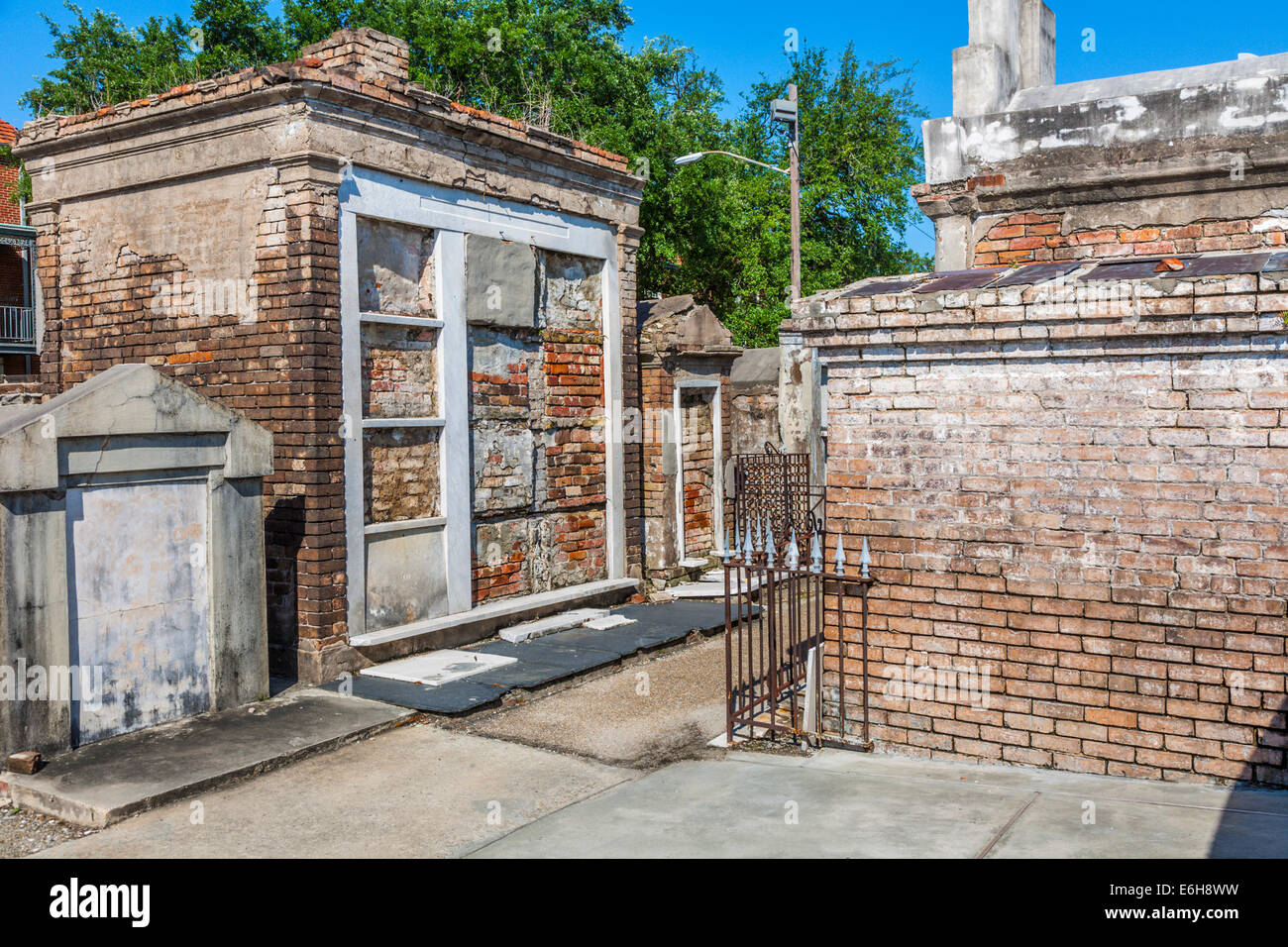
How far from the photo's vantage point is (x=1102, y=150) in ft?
24.5

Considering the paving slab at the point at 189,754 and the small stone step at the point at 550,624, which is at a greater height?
the small stone step at the point at 550,624

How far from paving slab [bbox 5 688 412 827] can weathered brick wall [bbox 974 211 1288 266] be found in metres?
5.59

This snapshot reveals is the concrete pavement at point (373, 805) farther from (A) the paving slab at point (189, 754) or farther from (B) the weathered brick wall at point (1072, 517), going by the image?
(B) the weathered brick wall at point (1072, 517)

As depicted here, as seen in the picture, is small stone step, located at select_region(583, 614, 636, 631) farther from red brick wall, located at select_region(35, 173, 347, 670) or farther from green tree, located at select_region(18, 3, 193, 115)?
green tree, located at select_region(18, 3, 193, 115)

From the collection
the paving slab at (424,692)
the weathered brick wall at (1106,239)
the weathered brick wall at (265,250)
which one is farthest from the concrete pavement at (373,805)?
the weathered brick wall at (1106,239)

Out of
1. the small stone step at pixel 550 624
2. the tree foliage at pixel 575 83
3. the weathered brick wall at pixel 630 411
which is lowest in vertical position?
the small stone step at pixel 550 624

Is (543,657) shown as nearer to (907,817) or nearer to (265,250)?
(265,250)

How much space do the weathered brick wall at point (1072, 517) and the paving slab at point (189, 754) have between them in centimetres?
337

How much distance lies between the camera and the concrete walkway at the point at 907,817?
441 cm

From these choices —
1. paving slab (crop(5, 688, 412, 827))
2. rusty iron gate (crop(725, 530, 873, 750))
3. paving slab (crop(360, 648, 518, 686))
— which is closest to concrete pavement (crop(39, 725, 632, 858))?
paving slab (crop(5, 688, 412, 827))

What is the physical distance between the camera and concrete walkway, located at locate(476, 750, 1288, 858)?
441cm
